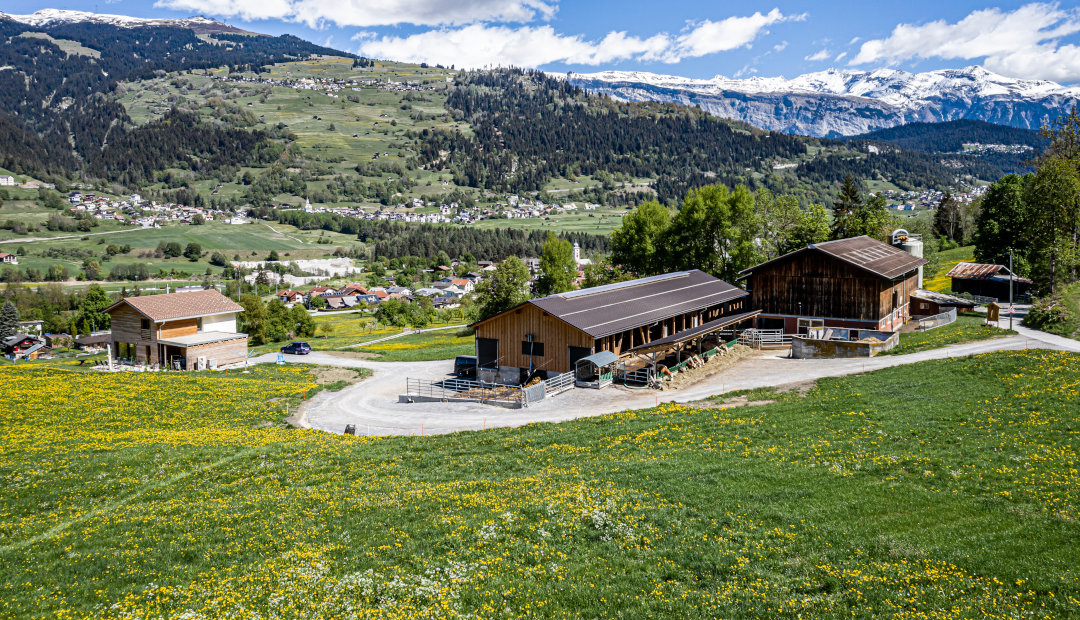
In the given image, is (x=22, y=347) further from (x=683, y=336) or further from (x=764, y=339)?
(x=764, y=339)

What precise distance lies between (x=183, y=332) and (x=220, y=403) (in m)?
26.1

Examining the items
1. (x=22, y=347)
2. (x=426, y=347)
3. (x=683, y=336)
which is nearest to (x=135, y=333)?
(x=426, y=347)

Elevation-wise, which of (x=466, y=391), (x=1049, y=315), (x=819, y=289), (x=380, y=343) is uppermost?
(x=819, y=289)

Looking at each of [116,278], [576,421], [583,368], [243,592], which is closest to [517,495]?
[243,592]

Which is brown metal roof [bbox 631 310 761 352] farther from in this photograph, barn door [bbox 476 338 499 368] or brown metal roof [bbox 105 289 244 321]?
brown metal roof [bbox 105 289 244 321]

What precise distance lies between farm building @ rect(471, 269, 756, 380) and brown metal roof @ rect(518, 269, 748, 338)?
84 mm

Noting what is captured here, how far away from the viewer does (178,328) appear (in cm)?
5900

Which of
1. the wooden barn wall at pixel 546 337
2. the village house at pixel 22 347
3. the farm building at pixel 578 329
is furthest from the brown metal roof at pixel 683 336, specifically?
the village house at pixel 22 347

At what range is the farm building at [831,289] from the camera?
5291 centimetres

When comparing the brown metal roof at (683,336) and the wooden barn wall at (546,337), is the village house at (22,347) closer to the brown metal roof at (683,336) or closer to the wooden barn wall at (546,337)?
the wooden barn wall at (546,337)

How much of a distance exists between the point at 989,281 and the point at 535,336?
5650 cm

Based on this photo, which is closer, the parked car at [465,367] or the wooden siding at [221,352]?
the parked car at [465,367]

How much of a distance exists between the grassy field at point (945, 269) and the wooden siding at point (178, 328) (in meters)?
85.8

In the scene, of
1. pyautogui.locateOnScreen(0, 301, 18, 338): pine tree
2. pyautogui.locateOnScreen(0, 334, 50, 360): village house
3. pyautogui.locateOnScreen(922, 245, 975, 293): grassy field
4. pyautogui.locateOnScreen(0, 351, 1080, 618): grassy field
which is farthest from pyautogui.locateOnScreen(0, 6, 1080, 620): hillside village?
pyautogui.locateOnScreen(0, 301, 18, 338): pine tree
